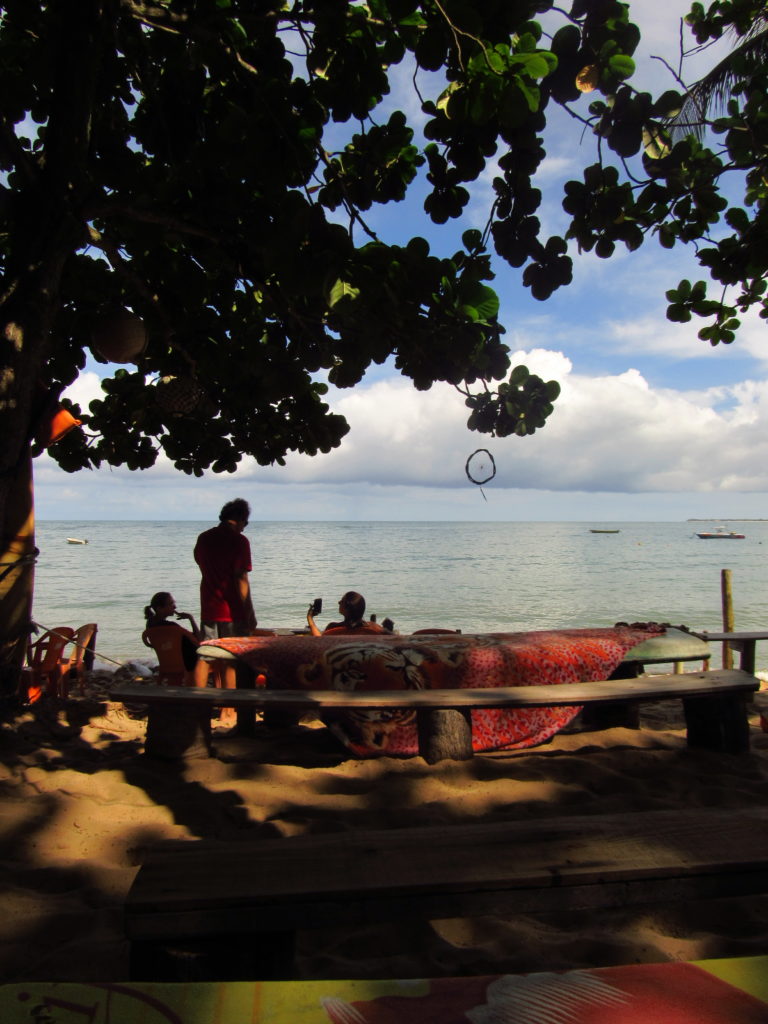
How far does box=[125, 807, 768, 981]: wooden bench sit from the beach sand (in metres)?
0.40

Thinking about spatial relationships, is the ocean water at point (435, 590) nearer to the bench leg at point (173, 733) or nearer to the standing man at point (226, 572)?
the standing man at point (226, 572)

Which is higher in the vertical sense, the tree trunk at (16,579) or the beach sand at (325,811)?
the tree trunk at (16,579)

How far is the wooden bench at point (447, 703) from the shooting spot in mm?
3387

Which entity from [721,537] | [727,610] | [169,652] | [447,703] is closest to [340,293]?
[447,703]

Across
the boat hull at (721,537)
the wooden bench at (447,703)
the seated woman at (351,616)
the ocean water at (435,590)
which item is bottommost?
the ocean water at (435,590)

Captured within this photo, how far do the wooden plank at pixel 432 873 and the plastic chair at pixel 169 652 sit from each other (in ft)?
14.0

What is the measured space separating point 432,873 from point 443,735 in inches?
83.6

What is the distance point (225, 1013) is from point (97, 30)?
12.3 feet

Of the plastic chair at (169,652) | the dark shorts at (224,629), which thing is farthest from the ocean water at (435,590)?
the dark shorts at (224,629)

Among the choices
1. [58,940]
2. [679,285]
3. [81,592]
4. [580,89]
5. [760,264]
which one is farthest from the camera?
[81,592]

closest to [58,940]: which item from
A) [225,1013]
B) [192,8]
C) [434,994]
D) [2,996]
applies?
[2,996]

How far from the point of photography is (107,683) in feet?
27.2

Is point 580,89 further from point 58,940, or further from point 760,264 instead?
point 58,940

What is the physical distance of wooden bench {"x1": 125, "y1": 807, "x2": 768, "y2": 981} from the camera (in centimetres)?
144
